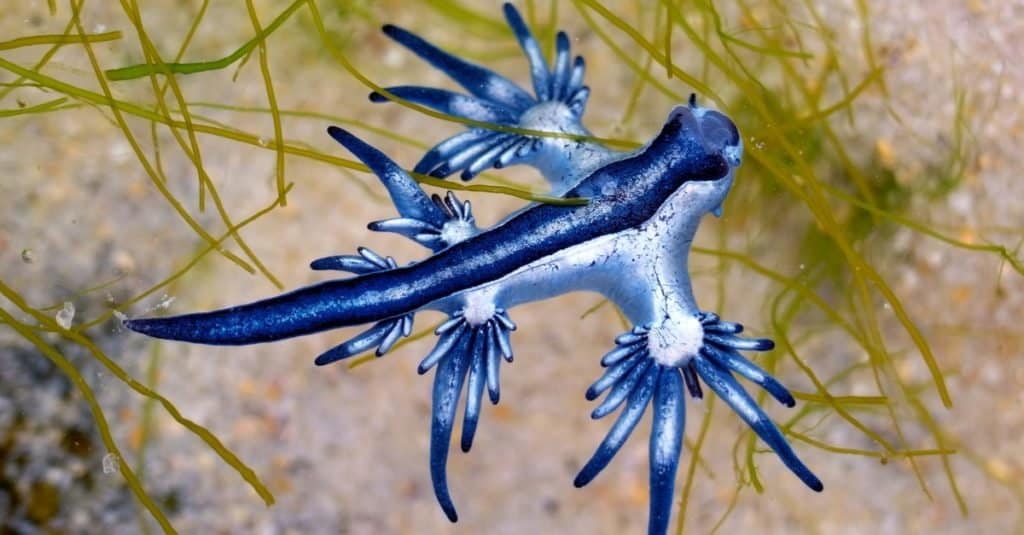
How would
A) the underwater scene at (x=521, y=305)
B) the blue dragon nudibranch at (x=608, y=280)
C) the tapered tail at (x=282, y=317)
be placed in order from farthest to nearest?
the underwater scene at (x=521, y=305), the blue dragon nudibranch at (x=608, y=280), the tapered tail at (x=282, y=317)

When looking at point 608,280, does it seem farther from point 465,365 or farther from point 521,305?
point 521,305

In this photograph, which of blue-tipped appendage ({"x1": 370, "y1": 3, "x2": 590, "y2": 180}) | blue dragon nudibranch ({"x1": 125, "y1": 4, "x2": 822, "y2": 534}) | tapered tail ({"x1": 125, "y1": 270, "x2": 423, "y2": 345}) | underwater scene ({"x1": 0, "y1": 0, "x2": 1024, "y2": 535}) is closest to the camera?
tapered tail ({"x1": 125, "y1": 270, "x2": 423, "y2": 345})

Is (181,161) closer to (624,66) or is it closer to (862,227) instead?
(624,66)

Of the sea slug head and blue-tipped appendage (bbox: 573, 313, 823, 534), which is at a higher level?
the sea slug head

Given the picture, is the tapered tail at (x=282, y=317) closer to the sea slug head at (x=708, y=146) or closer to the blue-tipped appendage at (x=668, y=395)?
the blue-tipped appendage at (x=668, y=395)

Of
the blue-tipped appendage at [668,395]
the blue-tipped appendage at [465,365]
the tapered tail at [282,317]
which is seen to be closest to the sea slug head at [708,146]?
the blue-tipped appendage at [668,395]

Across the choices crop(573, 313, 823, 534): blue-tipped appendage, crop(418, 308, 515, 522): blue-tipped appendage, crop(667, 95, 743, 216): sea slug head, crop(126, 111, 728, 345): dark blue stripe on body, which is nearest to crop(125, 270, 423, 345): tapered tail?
crop(126, 111, 728, 345): dark blue stripe on body

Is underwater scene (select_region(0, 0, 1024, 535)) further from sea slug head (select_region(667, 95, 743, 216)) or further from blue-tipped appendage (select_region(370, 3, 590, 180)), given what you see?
sea slug head (select_region(667, 95, 743, 216))

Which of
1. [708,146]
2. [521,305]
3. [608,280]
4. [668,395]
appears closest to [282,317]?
[608,280]
